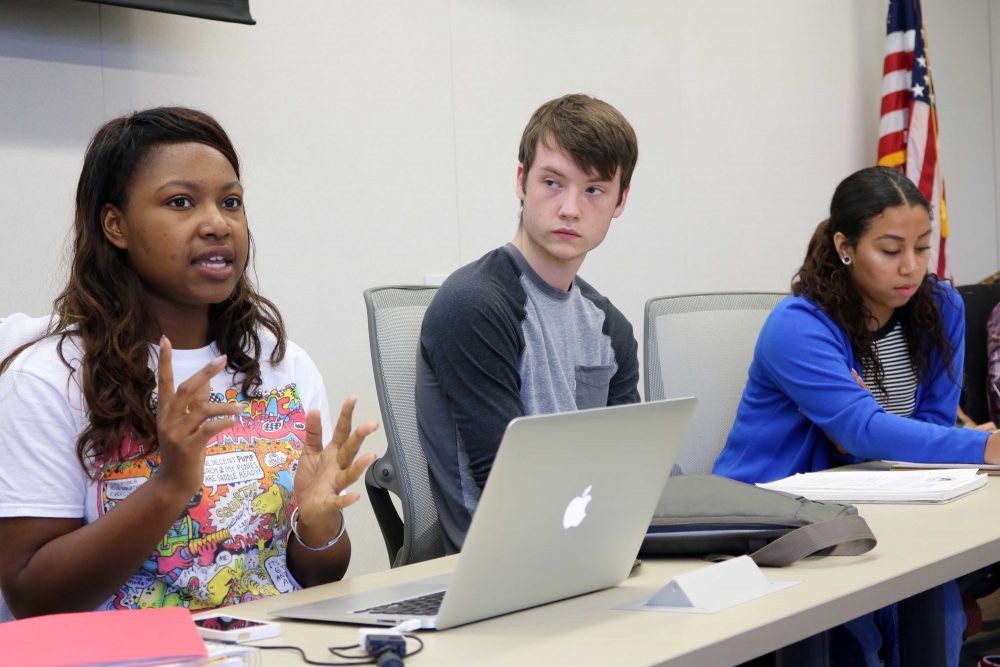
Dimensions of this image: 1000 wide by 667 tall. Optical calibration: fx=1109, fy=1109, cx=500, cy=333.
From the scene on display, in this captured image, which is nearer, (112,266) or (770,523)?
(770,523)

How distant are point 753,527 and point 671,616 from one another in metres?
0.31

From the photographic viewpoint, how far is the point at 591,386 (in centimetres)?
198

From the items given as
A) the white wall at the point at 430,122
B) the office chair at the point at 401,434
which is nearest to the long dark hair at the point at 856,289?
the office chair at the point at 401,434

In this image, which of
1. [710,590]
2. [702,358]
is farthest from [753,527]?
[702,358]

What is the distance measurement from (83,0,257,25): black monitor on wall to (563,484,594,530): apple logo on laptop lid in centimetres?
176

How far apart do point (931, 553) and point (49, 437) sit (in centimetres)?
106

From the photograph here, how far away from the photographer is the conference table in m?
0.96

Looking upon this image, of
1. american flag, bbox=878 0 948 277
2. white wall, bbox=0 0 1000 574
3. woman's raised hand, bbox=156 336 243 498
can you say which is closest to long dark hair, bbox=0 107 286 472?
woman's raised hand, bbox=156 336 243 498

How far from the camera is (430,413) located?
1.89 metres

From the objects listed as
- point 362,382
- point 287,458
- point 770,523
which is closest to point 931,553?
point 770,523

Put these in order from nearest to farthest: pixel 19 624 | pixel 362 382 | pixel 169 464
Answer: pixel 19 624
pixel 169 464
pixel 362 382

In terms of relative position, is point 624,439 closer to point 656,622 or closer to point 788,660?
point 656,622

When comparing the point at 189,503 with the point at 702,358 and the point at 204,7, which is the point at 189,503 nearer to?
the point at 702,358

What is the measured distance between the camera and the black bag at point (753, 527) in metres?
1.30
